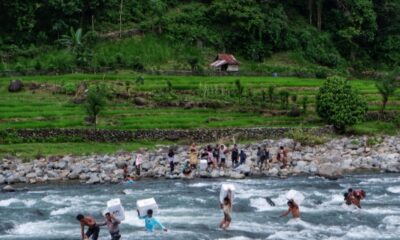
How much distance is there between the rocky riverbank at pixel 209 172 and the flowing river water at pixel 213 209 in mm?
1818

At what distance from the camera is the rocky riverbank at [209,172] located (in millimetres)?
47938

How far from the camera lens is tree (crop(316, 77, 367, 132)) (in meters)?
64.2

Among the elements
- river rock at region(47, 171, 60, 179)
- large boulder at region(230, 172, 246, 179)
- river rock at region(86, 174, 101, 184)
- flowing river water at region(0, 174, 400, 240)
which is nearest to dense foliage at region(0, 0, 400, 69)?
river rock at region(47, 171, 60, 179)

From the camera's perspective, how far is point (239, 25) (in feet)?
319

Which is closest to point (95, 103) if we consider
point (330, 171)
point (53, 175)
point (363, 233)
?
point (53, 175)

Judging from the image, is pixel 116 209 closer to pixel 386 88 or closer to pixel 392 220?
pixel 392 220

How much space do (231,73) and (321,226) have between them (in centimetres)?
5509

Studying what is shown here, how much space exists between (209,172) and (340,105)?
20720mm

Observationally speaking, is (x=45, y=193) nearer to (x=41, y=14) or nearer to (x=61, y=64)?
(x=61, y=64)

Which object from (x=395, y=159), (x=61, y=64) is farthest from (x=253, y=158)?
(x=61, y=64)

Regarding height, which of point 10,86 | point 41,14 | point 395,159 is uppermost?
point 41,14

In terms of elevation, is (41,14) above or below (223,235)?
above

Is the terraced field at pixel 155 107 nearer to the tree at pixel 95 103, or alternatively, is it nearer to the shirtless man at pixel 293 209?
the tree at pixel 95 103

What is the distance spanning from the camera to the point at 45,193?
43062mm
